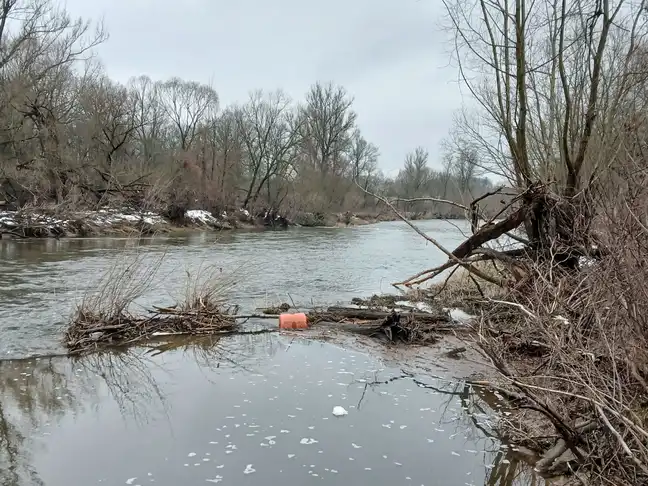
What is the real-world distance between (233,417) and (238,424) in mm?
195

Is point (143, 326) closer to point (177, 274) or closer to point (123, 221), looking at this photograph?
point (177, 274)

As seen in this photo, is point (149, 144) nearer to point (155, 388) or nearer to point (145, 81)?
point (145, 81)

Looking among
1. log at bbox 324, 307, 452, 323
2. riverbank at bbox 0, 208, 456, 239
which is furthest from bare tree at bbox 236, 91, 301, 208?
log at bbox 324, 307, 452, 323

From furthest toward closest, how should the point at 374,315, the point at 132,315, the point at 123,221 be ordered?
the point at 123,221
the point at 374,315
the point at 132,315

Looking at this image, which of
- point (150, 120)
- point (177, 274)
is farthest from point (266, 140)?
point (177, 274)

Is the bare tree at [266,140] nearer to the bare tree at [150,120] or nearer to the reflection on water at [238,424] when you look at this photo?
the bare tree at [150,120]

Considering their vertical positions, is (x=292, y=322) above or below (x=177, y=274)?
below

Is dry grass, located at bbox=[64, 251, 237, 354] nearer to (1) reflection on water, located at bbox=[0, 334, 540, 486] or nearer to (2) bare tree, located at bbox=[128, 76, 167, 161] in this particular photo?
(1) reflection on water, located at bbox=[0, 334, 540, 486]

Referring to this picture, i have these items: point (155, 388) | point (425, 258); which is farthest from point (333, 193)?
point (155, 388)

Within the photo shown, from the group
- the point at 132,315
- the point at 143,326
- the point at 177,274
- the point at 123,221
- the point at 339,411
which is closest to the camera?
the point at 339,411

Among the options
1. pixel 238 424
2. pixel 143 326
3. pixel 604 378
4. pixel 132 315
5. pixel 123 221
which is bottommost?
pixel 238 424

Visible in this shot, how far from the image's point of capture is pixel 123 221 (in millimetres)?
29453

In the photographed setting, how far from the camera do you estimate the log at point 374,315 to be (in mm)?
9883

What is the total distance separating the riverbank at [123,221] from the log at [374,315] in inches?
186
